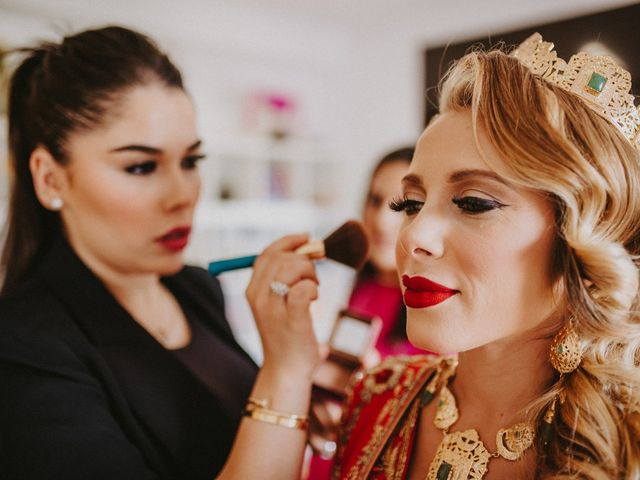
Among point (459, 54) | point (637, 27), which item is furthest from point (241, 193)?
point (637, 27)

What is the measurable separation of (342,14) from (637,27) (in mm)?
3353

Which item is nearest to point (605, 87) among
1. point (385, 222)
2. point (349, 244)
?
point (349, 244)

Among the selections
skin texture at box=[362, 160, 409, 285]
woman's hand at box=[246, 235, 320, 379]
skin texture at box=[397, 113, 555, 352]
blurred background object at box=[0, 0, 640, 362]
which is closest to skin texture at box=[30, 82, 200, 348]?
woman's hand at box=[246, 235, 320, 379]

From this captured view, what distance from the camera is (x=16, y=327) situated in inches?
30.5

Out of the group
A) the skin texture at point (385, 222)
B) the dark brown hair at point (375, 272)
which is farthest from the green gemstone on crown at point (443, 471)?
the skin texture at point (385, 222)

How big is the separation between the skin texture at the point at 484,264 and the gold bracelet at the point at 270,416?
0.24 meters

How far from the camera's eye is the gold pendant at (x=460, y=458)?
2.14 ft

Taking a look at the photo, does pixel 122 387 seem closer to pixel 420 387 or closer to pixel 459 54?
pixel 420 387

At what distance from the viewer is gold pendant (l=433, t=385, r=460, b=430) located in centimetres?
73

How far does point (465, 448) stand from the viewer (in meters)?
0.68

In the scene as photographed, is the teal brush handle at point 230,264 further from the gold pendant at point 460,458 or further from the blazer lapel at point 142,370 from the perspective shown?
the gold pendant at point 460,458

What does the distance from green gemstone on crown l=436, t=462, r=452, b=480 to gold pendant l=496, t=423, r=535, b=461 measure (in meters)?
0.07

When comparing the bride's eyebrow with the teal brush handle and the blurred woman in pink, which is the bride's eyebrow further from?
the blurred woman in pink

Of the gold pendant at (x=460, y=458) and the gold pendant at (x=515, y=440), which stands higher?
the gold pendant at (x=515, y=440)
